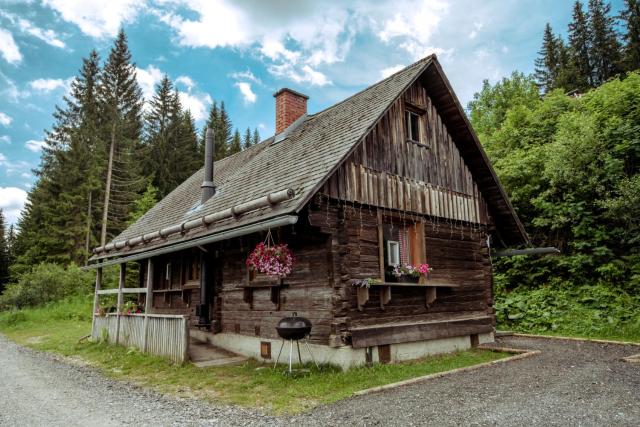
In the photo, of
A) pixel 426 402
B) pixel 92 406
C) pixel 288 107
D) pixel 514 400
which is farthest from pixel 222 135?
pixel 514 400

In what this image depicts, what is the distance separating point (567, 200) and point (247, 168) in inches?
437

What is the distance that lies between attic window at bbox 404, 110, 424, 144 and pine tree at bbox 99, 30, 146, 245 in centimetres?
2554

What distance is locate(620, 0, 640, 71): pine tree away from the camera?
30.1 meters

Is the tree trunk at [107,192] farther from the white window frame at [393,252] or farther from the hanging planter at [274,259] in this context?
the white window frame at [393,252]

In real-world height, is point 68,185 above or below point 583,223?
above

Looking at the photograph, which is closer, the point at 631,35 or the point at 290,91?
the point at 290,91

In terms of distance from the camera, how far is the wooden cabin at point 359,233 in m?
8.41

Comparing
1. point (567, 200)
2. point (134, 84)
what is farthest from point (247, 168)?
point (134, 84)

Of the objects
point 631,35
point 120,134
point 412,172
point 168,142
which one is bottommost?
point 412,172

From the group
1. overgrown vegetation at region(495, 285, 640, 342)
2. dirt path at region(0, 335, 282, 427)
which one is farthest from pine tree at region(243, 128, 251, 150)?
dirt path at region(0, 335, 282, 427)

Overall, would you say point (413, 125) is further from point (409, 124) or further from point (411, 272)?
point (411, 272)

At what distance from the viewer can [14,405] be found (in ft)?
21.3

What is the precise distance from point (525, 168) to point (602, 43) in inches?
1120

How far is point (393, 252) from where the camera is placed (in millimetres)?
9953
